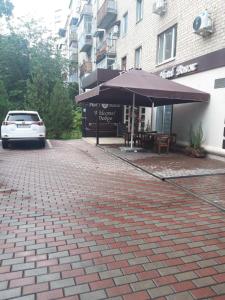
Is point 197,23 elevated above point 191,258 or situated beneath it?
elevated above

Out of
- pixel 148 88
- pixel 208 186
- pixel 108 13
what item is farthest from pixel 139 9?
pixel 208 186

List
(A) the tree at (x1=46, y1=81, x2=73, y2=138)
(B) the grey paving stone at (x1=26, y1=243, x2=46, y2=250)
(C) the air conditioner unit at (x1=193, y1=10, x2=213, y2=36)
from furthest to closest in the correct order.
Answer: (A) the tree at (x1=46, y1=81, x2=73, y2=138) < (C) the air conditioner unit at (x1=193, y1=10, x2=213, y2=36) < (B) the grey paving stone at (x1=26, y1=243, x2=46, y2=250)

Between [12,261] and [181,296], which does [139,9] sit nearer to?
[12,261]

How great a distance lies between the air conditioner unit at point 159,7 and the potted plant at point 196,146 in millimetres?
6250

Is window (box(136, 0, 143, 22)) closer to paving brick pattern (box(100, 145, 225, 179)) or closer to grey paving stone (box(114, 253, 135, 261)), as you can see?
paving brick pattern (box(100, 145, 225, 179))

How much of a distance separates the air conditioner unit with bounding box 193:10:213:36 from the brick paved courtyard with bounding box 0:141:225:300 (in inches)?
252

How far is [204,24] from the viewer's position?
399 inches

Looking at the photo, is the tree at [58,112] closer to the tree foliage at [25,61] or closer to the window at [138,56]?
the tree foliage at [25,61]

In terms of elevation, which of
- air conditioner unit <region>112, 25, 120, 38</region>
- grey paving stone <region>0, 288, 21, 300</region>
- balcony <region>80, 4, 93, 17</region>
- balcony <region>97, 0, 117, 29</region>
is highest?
balcony <region>80, 4, 93, 17</region>

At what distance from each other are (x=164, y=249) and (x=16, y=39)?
27244 millimetres

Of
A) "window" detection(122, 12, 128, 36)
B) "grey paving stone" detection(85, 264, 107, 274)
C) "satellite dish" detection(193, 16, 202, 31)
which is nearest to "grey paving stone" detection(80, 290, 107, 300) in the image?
"grey paving stone" detection(85, 264, 107, 274)

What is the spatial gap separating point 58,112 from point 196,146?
10238 millimetres

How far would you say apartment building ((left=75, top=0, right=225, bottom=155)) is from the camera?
9.98 meters

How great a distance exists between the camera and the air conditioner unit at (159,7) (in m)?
13.4
